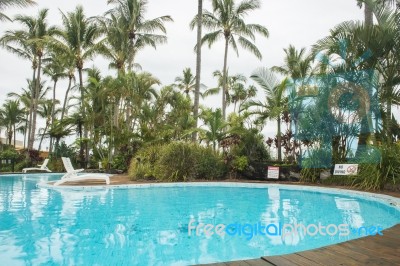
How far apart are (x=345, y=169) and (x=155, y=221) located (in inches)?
295

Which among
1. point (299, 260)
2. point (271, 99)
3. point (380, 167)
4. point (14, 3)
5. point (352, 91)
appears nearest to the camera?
point (299, 260)

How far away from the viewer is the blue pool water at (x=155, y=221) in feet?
13.4

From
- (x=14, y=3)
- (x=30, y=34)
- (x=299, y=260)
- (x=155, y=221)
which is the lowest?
(x=155, y=221)

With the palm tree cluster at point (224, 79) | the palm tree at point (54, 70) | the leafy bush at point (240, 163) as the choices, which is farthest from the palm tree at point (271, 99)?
the palm tree at point (54, 70)

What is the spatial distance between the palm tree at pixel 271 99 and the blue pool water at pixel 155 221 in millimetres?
4731

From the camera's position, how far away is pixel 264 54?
23141 mm

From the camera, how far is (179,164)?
45.3 feet

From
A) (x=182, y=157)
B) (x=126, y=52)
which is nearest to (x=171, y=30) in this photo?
(x=126, y=52)

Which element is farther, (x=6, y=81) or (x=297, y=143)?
(x=6, y=81)

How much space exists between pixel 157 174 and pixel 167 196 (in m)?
4.19

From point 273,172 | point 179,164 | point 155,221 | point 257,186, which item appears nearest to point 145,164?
point 179,164

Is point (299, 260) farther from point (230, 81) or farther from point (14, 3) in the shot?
point (230, 81)

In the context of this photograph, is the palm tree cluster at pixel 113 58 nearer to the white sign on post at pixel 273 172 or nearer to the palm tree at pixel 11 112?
the white sign on post at pixel 273 172

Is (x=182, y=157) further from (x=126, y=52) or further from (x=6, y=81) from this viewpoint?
(x=6, y=81)
